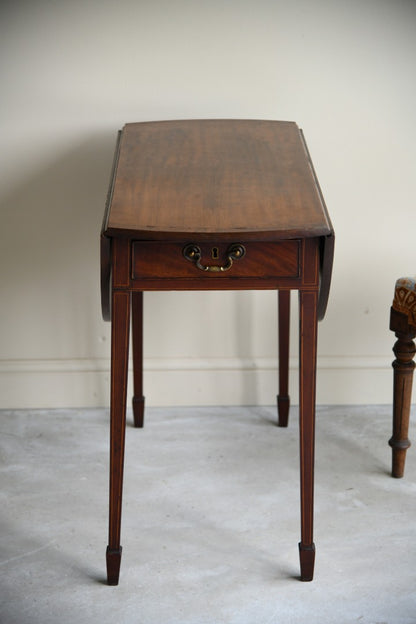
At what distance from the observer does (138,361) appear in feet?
8.32

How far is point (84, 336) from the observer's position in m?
2.68

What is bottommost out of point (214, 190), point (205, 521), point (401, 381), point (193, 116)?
point (205, 521)

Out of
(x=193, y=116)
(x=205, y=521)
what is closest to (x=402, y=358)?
(x=205, y=521)

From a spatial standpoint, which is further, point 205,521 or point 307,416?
point 205,521

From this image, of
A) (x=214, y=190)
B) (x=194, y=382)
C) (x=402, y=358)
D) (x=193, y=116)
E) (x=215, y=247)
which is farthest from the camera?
(x=194, y=382)

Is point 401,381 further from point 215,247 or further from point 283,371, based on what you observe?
point 215,247

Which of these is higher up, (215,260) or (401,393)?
(215,260)

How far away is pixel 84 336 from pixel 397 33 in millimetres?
1403

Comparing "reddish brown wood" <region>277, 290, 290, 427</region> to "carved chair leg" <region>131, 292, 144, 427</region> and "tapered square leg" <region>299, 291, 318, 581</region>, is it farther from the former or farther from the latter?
"tapered square leg" <region>299, 291, 318, 581</region>

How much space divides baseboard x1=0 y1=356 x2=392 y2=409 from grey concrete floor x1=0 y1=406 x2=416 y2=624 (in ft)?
0.17

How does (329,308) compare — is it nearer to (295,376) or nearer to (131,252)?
(295,376)

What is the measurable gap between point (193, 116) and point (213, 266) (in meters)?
1.01

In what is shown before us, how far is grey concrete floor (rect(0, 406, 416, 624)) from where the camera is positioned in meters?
1.67

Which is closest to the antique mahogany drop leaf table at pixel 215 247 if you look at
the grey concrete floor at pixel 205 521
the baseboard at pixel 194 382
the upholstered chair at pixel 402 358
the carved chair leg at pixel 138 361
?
the grey concrete floor at pixel 205 521
